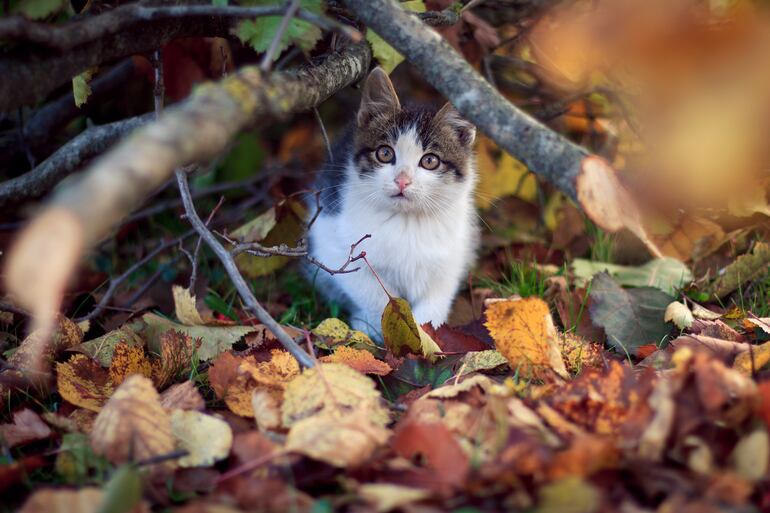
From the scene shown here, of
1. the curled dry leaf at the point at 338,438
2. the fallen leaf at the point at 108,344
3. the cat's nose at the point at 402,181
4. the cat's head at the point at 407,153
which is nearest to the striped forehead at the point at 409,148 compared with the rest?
the cat's head at the point at 407,153

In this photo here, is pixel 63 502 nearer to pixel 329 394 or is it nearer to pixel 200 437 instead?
pixel 200 437

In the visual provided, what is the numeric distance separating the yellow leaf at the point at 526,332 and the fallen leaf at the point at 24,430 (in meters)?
1.09

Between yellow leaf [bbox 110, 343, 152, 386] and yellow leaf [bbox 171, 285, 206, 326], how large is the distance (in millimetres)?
333

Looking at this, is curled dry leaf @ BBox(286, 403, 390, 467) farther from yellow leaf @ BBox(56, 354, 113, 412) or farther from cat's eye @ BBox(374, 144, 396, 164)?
cat's eye @ BBox(374, 144, 396, 164)

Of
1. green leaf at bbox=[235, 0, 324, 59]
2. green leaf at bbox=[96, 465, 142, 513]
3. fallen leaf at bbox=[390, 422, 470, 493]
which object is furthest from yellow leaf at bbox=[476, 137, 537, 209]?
green leaf at bbox=[96, 465, 142, 513]

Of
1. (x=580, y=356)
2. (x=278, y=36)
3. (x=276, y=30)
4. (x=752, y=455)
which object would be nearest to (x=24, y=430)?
(x=278, y=36)

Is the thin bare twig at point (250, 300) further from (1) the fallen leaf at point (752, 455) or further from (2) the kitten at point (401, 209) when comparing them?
(1) the fallen leaf at point (752, 455)

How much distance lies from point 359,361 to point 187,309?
0.66m

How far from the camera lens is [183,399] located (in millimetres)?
1685

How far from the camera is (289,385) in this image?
1591 mm

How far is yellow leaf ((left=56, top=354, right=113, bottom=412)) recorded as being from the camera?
5.67ft

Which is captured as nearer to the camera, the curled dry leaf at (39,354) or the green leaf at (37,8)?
the green leaf at (37,8)

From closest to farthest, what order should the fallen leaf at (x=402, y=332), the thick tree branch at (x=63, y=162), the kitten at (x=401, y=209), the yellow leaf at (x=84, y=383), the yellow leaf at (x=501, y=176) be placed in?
the yellow leaf at (x=84, y=383) < the fallen leaf at (x=402, y=332) < the thick tree branch at (x=63, y=162) < the kitten at (x=401, y=209) < the yellow leaf at (x=501, y=176)

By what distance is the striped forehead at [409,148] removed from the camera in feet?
8.66
